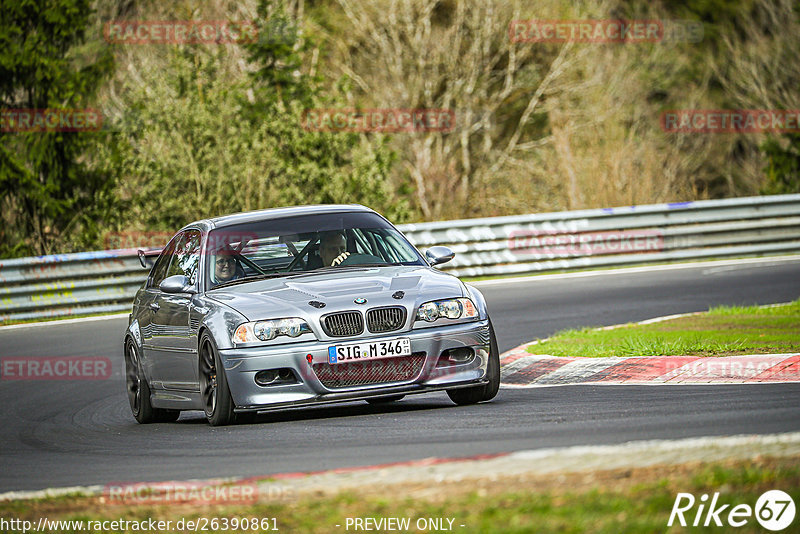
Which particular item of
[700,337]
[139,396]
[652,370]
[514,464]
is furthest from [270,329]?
[700,337]

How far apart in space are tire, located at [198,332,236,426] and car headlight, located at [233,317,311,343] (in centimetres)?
27

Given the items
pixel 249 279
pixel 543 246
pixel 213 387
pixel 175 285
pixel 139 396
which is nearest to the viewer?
pixel 213 387

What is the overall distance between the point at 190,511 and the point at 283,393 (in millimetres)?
3206

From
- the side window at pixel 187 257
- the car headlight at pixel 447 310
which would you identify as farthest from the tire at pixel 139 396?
the car headlight at pixel 447 310

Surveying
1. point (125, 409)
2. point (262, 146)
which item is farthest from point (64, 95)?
point (125, 409)

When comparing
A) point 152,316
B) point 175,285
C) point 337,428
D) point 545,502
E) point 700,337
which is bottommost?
point 700,337

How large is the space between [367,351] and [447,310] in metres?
0.68

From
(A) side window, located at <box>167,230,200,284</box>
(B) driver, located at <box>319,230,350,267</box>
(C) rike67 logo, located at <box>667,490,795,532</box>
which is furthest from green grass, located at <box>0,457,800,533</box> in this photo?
(A) side window, located at <box>167,230,200,284</box>

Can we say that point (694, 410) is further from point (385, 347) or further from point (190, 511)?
point (190, 511)

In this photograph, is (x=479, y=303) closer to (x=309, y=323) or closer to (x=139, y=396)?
(x=309, y=323)

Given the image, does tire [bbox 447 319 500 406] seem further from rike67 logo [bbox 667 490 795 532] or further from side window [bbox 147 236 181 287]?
rike67 logo [bbox 667 490 795 532]

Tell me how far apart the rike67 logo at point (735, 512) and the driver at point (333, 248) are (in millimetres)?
5393

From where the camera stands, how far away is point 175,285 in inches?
392

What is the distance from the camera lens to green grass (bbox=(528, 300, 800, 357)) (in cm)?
1099
